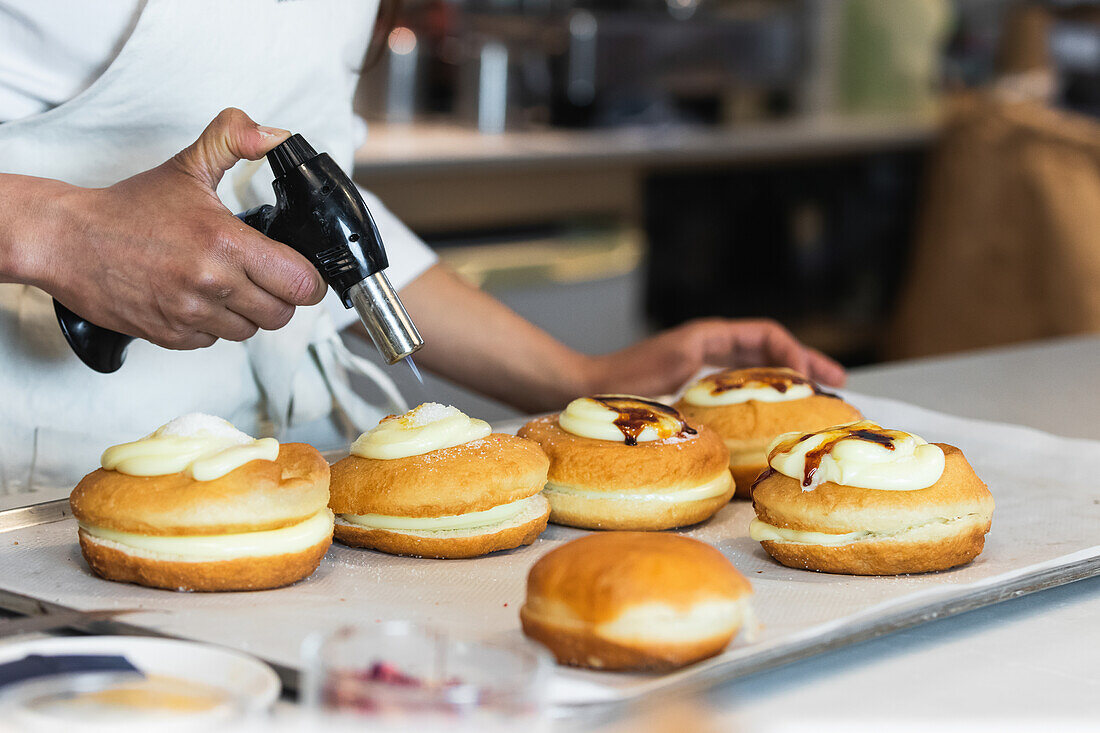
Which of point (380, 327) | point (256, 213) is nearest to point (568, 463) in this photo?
point (380, 327)

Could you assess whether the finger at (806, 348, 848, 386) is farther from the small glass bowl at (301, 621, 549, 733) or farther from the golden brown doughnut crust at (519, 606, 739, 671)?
the small glass bowl at (301, 621, 549, 733)

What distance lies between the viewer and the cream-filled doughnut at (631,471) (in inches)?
40.2

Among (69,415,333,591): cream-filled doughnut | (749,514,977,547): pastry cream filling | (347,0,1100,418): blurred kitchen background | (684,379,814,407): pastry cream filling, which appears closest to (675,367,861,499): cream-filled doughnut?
(684,379,814,407): pastry cream filling

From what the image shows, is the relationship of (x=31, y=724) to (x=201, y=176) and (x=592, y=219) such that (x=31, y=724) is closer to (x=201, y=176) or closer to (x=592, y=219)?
(x=201, y=176)

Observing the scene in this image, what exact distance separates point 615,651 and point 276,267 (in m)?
0.39

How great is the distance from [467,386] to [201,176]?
2.25 feet

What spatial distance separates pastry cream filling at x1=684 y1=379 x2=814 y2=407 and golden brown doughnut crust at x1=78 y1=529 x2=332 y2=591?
488 millimetres

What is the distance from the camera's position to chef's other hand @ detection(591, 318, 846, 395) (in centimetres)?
148

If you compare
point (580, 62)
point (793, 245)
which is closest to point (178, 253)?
point (580, 62)

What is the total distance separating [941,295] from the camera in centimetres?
444

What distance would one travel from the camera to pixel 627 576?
705 millimetres

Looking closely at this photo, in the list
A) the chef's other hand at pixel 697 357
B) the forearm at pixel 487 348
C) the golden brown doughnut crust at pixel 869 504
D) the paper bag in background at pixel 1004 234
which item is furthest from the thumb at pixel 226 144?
the paper bag in background at pixel 1004 234

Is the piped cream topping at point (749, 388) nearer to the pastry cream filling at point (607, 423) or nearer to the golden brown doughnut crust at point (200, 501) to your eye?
the pastry cream filling at point (607, 423)

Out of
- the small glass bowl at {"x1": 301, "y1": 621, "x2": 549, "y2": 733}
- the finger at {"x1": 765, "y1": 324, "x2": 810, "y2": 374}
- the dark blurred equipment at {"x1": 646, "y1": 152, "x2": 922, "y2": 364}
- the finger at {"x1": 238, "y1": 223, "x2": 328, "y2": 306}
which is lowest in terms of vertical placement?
the dark blurred equipment at {"x1": 646, "y1": 152, "x2": 922, "y2": 364}
